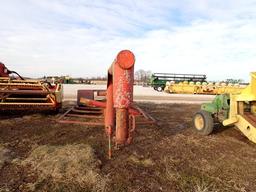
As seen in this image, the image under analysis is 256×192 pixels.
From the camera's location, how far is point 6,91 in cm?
723

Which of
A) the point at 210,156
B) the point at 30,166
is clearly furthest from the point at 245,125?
the point at 30,166

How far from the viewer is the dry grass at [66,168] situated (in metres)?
3.22

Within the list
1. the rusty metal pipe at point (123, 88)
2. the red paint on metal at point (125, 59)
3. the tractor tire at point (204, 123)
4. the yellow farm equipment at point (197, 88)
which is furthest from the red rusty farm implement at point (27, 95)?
the yellow farm equipment at point (197, 88)

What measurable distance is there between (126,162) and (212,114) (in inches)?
132

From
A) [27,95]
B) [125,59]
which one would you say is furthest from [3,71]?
[125,59]

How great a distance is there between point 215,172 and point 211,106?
2893mm

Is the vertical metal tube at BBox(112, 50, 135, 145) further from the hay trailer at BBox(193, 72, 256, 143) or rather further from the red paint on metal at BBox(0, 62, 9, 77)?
the red paint on metal at BBox(0, 62, 9, 77)

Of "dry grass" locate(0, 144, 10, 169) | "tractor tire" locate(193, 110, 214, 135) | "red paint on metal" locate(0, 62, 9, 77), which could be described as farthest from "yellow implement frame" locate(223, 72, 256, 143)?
"red paint on metal" locate(0, 62, 9, 77)

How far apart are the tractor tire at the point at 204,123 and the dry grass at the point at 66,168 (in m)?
2.86

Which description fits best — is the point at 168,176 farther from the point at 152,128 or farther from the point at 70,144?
the point at 152,128

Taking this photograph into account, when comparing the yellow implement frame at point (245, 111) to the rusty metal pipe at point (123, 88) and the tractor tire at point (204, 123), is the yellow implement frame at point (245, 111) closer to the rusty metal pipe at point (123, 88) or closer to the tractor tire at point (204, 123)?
the tractor tire at point (204, 123)

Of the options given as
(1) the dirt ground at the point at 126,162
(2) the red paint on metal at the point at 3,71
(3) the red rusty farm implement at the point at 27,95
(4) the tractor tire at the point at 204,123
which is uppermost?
(2) the red paint on metal at the point at 3,71

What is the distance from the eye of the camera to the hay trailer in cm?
548

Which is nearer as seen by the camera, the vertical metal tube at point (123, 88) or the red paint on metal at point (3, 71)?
the vertical metal tube at point (123, 88)
